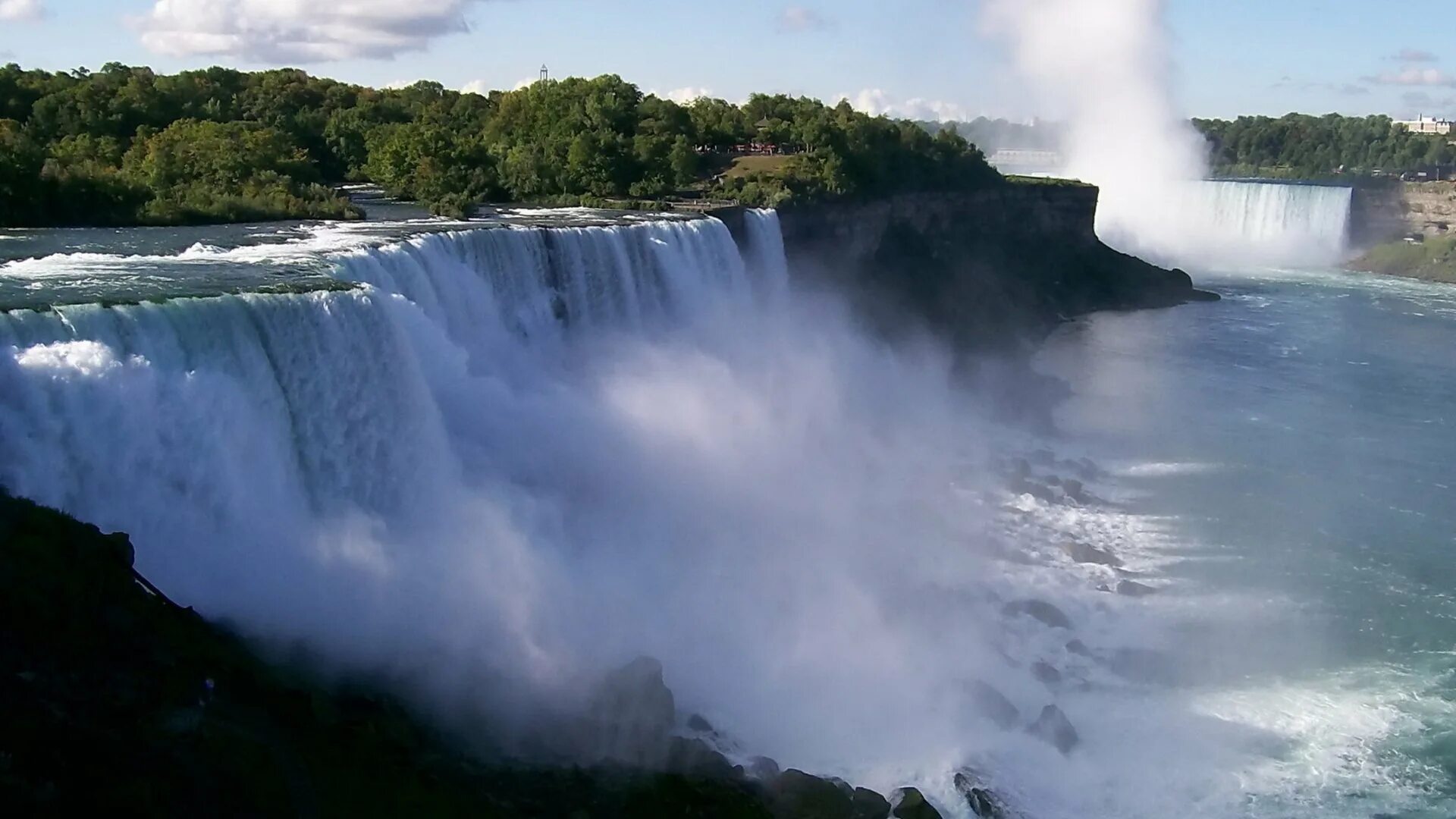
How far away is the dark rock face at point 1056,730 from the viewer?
502 inches

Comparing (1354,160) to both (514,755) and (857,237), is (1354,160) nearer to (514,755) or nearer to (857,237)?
(857,237)

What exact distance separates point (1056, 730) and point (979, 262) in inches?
1154

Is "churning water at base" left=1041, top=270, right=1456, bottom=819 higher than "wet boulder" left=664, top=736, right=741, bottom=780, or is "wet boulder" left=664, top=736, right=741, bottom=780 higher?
"wet boulder" left=664, top=736, right=741, bottom=780

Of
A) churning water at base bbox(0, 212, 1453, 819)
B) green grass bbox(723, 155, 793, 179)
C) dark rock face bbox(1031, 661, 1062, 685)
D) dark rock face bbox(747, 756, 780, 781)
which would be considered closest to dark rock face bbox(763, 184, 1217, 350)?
green grass bbox(723, 155, 793, 179)

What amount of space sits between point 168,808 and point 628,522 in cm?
857

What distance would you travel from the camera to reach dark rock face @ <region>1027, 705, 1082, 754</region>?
12750mm

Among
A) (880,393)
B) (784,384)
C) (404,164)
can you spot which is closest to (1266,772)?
(784,384)

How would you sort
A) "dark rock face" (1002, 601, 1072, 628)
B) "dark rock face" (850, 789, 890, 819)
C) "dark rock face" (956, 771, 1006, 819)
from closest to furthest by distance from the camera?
1. "dark rock face" (850, 789, 890, 819)
2. "dark rock face" (956, 771, 1006, 819)
3. "dark rock face" (1002, 601, 1072, 628)

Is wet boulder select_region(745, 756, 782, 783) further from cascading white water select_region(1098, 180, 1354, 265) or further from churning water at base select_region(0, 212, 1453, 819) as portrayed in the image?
cascading white water select_region(1098, 180, 1354, 265)

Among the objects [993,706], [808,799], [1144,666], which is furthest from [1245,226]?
[808,799]

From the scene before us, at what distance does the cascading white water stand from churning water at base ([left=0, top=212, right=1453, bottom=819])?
38.6m

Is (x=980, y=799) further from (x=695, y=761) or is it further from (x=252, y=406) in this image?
(x=252, y=406)

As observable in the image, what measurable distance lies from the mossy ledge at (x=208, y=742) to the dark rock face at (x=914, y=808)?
29mm

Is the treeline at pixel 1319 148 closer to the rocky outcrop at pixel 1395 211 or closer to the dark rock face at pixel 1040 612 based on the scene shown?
the rocky outcrop at pixel 1395 211
